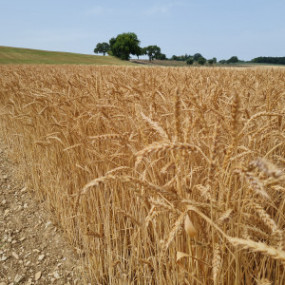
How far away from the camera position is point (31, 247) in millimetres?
1813

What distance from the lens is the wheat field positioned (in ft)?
1.86

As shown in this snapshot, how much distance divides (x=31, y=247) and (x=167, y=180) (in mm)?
1319

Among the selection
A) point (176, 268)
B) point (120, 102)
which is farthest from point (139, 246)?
point (120, 102)

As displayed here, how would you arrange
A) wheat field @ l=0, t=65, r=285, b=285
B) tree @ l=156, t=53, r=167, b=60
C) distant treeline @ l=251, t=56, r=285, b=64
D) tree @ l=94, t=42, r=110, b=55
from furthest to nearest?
tree @ l=94, t=42, r=110, b=55, tree @ l=156, t=53, r=167, b=60, distant treeline @ l=251, t=56, r=285, b=64, wheat field @ l=0, t=65, r=285, b=285

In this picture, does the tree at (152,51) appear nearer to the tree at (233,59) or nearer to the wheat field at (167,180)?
the tree at (233,59)

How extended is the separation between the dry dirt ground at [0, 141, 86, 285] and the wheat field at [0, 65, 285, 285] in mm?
114

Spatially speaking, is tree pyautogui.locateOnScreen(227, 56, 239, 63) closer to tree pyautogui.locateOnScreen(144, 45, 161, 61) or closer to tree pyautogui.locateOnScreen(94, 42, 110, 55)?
tree pyautogui.locateOnScreen(144, 45, 161, 61)

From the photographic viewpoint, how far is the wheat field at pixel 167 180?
565mm

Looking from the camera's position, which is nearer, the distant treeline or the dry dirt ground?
the dry dirt ground

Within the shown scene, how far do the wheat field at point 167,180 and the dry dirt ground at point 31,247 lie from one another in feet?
0.37

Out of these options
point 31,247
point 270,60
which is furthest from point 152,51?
point 31,247

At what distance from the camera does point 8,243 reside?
1873 mm

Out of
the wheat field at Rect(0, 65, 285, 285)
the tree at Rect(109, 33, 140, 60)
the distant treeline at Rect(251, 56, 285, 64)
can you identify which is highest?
the tree at Rect(109, 33, 140, 60)

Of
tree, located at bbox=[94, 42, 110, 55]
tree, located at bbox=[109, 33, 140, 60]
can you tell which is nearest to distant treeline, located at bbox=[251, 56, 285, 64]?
tree, located at bbox=[109, 33, 140, 60]
